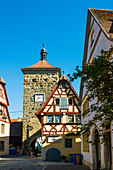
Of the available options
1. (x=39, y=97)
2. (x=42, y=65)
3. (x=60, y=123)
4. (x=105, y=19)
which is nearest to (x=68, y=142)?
(x=60, y=123)

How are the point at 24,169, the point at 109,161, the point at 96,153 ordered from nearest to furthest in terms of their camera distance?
the point at 109,161 < the point at 96,153 < the point at 24,169

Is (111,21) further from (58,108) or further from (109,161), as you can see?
(58,108)

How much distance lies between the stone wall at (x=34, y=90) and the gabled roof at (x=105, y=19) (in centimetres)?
2215

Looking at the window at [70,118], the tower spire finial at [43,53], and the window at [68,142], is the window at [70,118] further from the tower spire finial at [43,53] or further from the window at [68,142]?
the tower spire finial at [43,53]

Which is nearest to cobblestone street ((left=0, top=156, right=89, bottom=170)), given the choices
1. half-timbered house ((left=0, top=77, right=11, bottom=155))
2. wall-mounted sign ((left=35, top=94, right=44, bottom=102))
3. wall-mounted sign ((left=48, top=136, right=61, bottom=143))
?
wall-mounted sign ((left=48, top=136, right=61, bottom=143))

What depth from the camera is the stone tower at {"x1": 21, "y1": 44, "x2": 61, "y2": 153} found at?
32.7m

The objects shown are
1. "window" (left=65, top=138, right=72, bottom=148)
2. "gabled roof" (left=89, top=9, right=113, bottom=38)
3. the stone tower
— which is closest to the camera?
"gabled roof" (left=89, top=9, right=113, bottom=38)

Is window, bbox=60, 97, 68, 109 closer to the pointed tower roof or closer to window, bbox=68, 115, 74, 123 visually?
window, bbox=68, 115, 74, 123

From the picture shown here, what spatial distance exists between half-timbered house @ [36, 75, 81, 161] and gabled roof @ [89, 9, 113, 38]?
1095cm

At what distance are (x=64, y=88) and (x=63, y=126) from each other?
3.58m

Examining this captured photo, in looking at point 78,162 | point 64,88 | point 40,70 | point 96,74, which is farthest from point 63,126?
point 96,74

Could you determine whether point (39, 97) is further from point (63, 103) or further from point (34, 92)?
point (63, 103)

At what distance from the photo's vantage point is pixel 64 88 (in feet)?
76.7

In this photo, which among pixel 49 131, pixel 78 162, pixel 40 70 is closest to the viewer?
pixel 78 162
